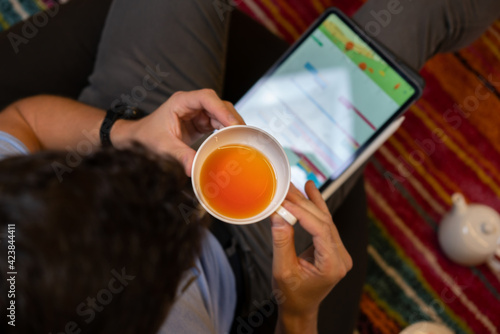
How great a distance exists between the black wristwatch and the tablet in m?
0.22

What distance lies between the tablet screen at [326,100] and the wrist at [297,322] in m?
0.24

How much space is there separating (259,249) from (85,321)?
0.46 meters

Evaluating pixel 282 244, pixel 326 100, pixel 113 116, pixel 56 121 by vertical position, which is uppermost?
pixel 326 100

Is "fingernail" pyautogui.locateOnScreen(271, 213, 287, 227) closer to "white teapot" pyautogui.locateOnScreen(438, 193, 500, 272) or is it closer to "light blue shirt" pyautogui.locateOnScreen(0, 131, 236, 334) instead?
"light blue shirt" pyautogui.locateOnScreen(0, 131, 236, 334)

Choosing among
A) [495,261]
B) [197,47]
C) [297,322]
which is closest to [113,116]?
[197,47]

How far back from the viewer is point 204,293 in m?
0.67

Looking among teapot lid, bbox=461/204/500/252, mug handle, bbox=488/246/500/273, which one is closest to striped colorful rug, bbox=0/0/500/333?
mug handle, bbox=488/246/500/273

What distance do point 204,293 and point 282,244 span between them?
8.1 inches

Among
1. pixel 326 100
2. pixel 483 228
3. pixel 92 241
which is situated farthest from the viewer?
pixel 483 228

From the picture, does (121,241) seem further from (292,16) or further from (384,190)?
(292,16)

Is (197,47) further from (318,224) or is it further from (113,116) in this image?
(318,224)

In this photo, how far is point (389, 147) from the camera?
1191mm

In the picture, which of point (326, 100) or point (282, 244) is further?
point (326, 100)

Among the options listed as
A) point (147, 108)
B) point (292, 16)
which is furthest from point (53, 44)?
point (292, 16)
